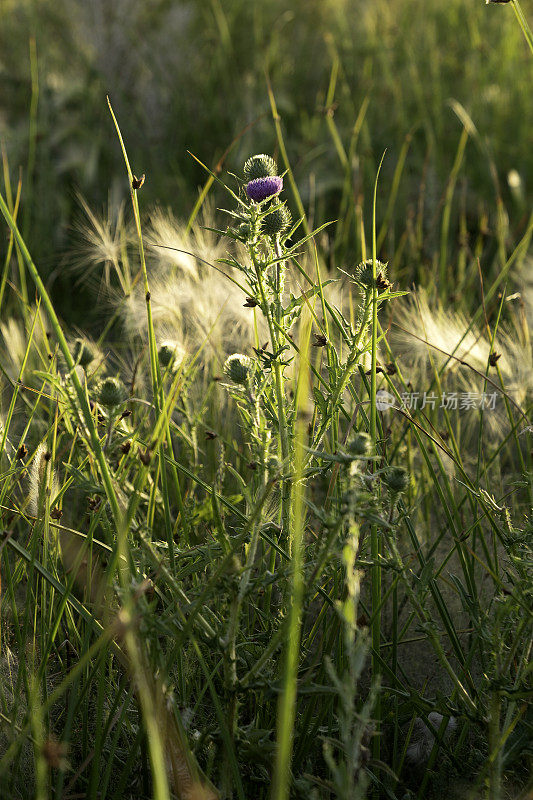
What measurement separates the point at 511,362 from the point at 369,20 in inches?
124

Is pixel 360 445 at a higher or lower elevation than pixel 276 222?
lower

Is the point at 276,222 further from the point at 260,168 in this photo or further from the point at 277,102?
the point at 277,102

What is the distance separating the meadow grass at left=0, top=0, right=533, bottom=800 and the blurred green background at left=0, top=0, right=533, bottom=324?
5 centimetres

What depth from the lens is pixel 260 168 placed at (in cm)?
101

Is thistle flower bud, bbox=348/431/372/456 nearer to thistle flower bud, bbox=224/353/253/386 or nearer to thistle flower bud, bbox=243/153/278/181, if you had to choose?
thistle flower bud, bbox=224/353/253/386

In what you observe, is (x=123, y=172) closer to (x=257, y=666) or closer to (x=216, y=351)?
(x=216, y=351)

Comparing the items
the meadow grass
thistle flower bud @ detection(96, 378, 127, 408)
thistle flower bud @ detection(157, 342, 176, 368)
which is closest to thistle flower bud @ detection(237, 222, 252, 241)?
the meadow grass

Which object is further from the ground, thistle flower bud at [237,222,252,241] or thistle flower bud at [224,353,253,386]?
thistle flower bud at [237,222,252,241]

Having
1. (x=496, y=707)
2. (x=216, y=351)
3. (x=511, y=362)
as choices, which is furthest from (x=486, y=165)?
(x=496, y=707)

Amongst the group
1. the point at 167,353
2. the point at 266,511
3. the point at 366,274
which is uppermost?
the point at 366,274

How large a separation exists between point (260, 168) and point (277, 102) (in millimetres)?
2720

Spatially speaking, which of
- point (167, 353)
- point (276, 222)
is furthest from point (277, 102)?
point (276, 222)

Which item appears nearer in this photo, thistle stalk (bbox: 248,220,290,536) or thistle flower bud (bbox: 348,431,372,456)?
thistle flower bud (bbox: 348,431,372,456)

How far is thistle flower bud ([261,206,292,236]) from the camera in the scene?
3.21ft
